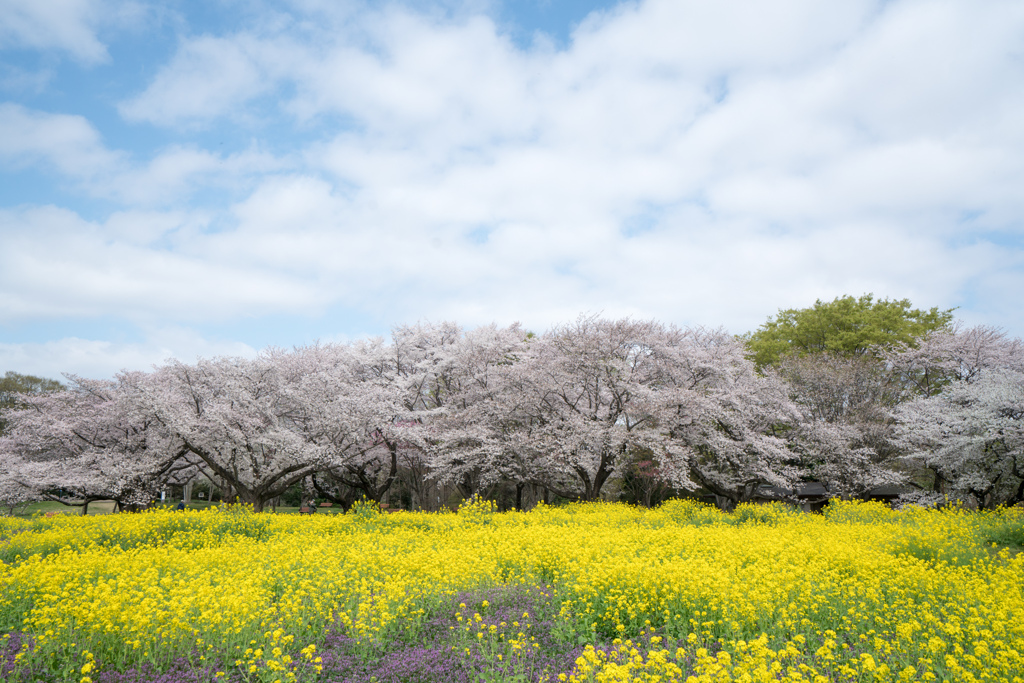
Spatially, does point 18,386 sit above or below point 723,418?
above

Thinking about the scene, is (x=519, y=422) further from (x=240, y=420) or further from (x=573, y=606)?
(x=573, y=606)

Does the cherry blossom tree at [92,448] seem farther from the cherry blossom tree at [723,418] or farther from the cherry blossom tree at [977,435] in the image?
the cherry blossom tree at [977,435]

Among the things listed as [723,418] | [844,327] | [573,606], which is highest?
[844,327]

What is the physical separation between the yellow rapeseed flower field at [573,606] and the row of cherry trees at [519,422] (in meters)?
11.5

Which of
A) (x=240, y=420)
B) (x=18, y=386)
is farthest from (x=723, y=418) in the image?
(x=18, y=386)

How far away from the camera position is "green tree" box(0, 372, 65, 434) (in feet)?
132

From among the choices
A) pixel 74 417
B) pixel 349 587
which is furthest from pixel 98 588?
pixel 74 417

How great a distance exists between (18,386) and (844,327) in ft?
193

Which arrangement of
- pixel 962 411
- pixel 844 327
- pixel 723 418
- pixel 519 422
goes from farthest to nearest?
pixel 844 327 < pixel 519 422 < pixel 723 418 < pixel 962 411

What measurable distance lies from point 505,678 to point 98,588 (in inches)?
184

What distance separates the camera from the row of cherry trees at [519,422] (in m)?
22.3

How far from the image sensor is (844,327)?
38.0m

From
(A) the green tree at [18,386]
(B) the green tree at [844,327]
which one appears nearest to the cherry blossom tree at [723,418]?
(B) the green tree at [844,327]

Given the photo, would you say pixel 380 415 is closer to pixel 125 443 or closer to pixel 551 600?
pixel 125 443
